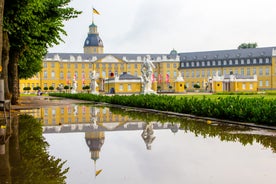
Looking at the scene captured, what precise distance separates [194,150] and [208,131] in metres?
3.50

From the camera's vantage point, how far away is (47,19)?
69.0 feet

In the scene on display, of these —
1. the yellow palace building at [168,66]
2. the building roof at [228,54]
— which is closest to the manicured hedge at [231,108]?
Answer: the yellow palace building at [168,66]

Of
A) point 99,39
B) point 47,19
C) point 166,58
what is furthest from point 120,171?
point 99,39

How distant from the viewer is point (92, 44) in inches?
5241

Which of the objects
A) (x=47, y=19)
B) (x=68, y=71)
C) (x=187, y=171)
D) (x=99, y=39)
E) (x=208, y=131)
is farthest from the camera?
(x=99, y=39)

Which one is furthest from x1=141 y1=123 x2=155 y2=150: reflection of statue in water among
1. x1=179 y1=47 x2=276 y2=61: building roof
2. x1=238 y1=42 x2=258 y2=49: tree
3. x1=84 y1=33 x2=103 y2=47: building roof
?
x1=84 y1=33 x2=103 y2=47: building roof

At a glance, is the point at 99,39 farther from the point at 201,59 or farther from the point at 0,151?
the point at 0,151

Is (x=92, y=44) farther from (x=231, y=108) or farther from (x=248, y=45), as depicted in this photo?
(x=231, y=108)

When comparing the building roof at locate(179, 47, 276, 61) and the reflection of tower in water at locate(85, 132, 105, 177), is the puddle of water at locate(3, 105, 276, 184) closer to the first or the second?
the reflection of tower in water at locate(85, 132, 105, 177)

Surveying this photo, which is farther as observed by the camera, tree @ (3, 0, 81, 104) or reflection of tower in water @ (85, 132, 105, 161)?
tree @ (3, 0, 81, 104)

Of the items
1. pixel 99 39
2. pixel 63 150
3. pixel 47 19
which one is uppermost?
pixel 99 39

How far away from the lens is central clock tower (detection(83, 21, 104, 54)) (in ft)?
437

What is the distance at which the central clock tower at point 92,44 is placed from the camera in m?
133

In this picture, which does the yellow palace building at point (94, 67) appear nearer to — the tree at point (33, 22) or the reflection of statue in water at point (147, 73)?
the reflection of statue in water at point (147, 73)
